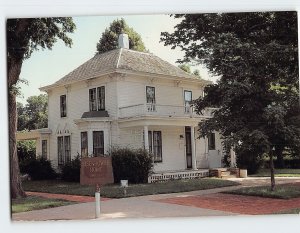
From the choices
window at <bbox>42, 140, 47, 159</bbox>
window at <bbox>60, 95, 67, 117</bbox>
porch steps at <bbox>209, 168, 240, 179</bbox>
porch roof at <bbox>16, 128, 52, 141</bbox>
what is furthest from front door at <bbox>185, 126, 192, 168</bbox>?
porch roof at <bbox>16, 128, 52, 141</bbox>

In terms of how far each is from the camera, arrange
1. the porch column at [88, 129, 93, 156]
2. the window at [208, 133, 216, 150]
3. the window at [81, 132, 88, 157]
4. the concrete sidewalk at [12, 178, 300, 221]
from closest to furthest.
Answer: the concrete sidewalk at [12, 178, 300, 221] → the window at [81, 132, 88, 157] → the porch column at [88, 129, 93, 156] → the window at [208, 133, 216, 150]

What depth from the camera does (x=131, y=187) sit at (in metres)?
11.0

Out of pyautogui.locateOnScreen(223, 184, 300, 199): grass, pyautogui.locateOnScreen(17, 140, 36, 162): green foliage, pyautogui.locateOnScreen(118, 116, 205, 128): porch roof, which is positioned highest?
pyautogui.locateOnScreen(118, 116, 205, 128): porch roof

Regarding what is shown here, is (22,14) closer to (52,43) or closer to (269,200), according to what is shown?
(52,43)

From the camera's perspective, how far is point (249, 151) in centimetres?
1059

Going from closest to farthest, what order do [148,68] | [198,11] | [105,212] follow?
1. [105,212]
2. [198,11]
3. [148,68]

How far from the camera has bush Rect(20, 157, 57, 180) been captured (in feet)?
34.4

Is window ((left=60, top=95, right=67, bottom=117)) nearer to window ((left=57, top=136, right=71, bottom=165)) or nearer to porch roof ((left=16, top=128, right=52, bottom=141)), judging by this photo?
window ((left=57, top=136, right=71, bottom=165))

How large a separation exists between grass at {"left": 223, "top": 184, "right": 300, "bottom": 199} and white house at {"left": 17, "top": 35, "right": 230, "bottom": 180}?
46.3 inches

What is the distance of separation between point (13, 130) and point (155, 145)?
12.0 ft

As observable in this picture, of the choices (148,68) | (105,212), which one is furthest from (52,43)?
(105,212)

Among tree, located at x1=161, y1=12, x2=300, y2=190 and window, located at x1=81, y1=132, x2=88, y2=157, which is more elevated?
tree, located at x1=161, y1=12, x2=300, y2=190

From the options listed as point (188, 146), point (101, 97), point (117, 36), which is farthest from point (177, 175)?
point (117, 36)

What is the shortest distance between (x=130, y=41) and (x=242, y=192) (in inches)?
172
